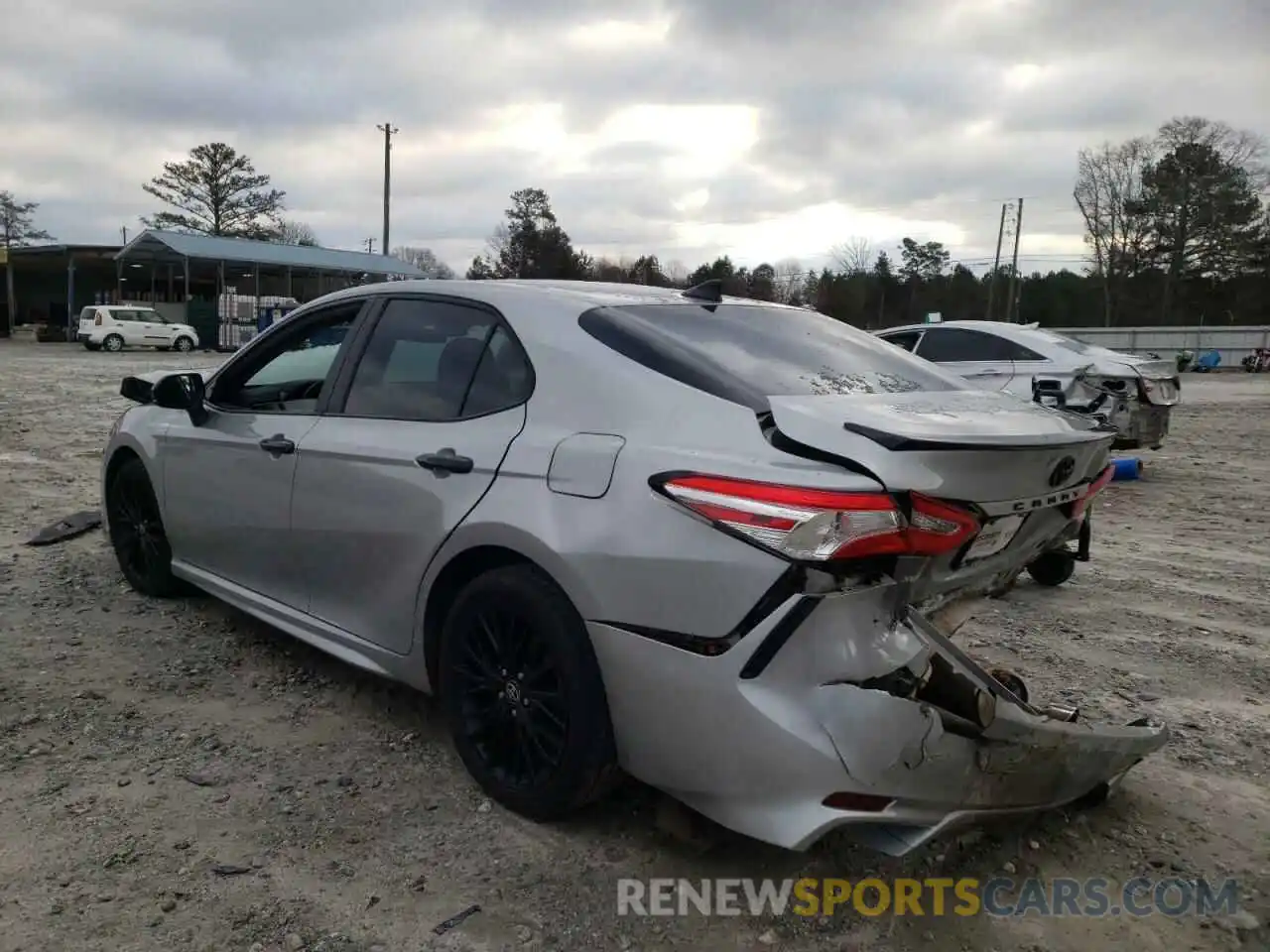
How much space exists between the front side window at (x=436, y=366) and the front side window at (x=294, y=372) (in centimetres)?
24

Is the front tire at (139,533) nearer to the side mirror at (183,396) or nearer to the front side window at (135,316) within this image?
the side mirror at (183,396)

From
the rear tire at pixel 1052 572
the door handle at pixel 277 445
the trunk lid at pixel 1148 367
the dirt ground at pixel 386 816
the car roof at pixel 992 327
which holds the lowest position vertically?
the dirt ground at pixel 386 816

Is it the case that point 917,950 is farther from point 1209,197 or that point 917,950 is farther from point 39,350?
point 1209,197

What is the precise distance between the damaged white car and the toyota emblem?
19.3ft

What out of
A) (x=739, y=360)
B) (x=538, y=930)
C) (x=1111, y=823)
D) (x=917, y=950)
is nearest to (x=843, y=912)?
(x=917, y=950)

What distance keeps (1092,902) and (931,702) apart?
0.79 metres

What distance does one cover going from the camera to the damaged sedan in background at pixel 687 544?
2096 millimetres

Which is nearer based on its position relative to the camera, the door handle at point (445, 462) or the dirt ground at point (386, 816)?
the dirt ground at point (386, 816)

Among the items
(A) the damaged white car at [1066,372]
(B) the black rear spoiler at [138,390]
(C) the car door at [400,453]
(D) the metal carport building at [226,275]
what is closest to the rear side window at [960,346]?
(A) the damaged white car at [1066,372]

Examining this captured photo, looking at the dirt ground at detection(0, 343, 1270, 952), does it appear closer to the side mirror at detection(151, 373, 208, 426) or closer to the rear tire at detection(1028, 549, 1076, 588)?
the rear tire at detection(1028, 549, 1076, 588)

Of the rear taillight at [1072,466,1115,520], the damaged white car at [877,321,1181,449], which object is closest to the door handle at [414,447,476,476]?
the rear taillight at [1072,466,1115,520]

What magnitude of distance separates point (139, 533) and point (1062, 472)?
4.17 m

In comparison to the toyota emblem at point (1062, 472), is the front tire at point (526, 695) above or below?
below

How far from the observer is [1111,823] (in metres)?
2.82
